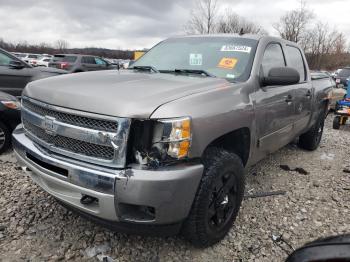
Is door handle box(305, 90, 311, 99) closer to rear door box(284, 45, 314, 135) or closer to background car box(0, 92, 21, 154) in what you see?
rear door box(284, 45, 314, 135)

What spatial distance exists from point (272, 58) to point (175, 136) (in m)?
2.09

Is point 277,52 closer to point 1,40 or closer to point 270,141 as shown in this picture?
point 270,141

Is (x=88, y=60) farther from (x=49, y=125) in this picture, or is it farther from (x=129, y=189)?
(x=129, y=189)

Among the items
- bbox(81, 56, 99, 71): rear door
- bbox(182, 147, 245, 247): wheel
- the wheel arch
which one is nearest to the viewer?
bbox(182, 147, 245, 247): wheel

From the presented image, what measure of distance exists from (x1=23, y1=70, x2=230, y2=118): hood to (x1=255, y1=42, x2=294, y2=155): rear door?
0.52m

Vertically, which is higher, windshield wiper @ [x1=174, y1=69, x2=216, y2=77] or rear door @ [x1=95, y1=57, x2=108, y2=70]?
rear door @ [x1=95, y1=57, x2=108, y2=70]

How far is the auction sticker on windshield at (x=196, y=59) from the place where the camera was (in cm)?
→ 325

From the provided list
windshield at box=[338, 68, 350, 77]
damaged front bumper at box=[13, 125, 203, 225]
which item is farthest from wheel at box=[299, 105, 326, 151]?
windshield at box=[338, 68, 350, 77]

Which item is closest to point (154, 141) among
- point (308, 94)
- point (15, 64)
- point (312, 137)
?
point (308, 94)

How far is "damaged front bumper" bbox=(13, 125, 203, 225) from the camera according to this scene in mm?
1934

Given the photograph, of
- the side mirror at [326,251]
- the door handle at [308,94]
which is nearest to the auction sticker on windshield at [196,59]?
the door handle at [308,94]

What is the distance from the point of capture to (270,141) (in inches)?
134

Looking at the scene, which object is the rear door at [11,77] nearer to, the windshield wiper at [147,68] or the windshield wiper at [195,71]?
the windshield wiper at [147,68]

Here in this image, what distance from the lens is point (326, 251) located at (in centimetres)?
126
